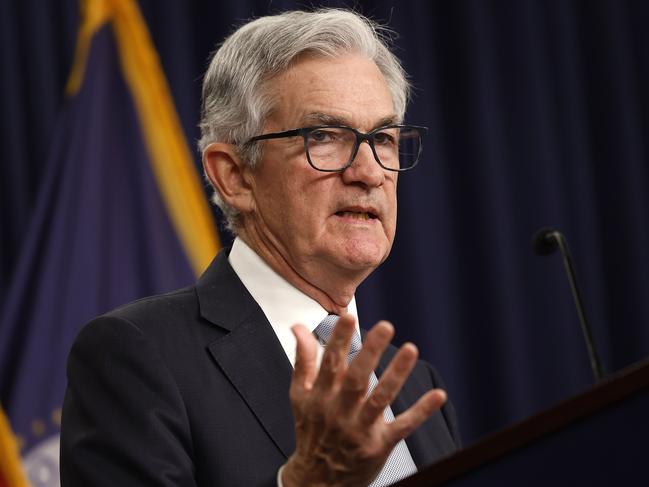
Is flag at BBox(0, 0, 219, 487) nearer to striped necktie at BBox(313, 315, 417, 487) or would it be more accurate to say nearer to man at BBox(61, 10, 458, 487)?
man at BBox(61, 10, 458, 487)

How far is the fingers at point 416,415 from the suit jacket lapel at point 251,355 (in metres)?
0.37

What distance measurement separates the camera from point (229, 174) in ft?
6.11

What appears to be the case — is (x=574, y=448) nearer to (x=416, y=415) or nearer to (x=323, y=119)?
(x=416, y=415)

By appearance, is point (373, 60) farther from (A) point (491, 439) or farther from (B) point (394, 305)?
(B) point (394, 305)

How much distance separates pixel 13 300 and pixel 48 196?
0.35 meters

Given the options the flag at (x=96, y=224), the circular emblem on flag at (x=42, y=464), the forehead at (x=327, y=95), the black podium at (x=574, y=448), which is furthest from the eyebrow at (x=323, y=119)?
the circular emblem on flag at (x=42, y=464)

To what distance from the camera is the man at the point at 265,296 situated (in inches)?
55.4

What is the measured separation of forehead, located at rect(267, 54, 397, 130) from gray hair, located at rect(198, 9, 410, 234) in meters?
0.02

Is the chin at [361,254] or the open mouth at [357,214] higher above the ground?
the open mouth at [357,214]

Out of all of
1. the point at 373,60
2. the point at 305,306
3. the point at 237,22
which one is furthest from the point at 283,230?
the point at 237,22

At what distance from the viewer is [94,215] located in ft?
10.3

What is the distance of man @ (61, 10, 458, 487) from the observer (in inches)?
55.4

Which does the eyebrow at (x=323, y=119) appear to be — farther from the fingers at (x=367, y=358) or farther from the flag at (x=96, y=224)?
the flag at (x=96, y=224)

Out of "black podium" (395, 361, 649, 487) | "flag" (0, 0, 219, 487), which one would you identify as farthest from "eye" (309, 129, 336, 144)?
"flag" (0, 0, 219, 487)
